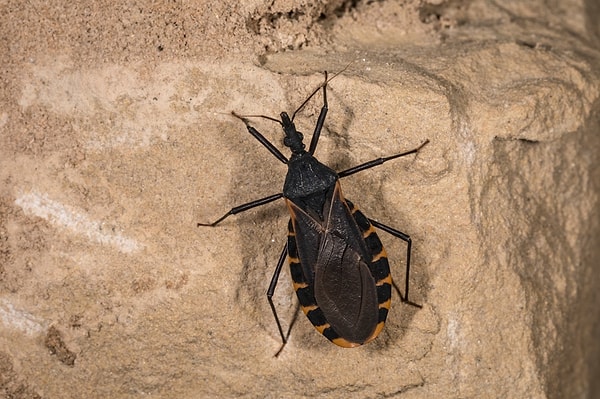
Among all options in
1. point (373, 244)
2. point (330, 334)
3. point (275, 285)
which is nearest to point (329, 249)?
point (373, 244)

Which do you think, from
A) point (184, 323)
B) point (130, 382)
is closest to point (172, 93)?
point (184, 323)

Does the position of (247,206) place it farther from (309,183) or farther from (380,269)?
(380,269)

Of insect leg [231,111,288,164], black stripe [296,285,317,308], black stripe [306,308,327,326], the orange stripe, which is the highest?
insect leg [231,111,288,164]

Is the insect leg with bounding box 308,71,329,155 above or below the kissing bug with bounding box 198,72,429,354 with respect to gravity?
above

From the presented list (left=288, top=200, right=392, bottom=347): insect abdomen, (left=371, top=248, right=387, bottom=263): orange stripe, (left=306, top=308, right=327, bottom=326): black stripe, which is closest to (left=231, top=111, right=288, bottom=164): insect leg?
(left=288, top=200, right=392, bottom=347): insect abdomen

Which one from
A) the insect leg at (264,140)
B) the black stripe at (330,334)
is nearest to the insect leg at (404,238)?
the black stripe at (330,334)

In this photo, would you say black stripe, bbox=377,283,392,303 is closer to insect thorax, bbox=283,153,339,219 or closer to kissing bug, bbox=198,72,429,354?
kissing bug, bbox=198,72,429,354

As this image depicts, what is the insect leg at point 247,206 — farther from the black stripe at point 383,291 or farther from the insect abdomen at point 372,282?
the black stripe at point 383,291

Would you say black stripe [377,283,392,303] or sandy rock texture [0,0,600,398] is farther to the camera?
sandy rock texture [0,0,600,398]
